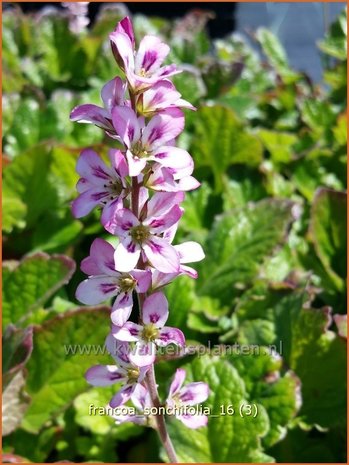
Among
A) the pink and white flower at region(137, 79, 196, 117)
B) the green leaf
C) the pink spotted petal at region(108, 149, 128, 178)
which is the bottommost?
the green leaf

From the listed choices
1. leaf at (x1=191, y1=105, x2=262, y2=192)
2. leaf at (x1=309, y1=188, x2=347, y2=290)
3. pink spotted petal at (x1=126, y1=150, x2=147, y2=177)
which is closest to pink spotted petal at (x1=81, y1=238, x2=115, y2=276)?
pink spotted petal at (x1=126, y1=150, x2=147, y2=177)

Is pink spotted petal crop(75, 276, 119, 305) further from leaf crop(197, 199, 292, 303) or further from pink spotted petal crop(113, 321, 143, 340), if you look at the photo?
leaf crop(197, 199, 292, 303)

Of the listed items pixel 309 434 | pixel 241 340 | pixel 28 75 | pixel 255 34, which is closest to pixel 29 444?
pixel 241 340

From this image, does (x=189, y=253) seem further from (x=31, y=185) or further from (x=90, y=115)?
(x=31, y=185)

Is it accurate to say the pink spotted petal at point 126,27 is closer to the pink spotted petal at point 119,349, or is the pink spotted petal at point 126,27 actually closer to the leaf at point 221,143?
the pink spotted petal at point 119,349

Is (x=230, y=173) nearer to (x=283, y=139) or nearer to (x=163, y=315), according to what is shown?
(x=283, y=139)

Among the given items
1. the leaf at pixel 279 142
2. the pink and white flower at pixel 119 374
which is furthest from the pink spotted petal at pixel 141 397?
the leaf at pixel 279 142

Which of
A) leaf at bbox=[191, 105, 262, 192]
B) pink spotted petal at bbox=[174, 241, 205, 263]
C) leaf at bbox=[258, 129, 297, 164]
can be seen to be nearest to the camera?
pink spotted petal at bbox=[174, 241, 205, 263]
